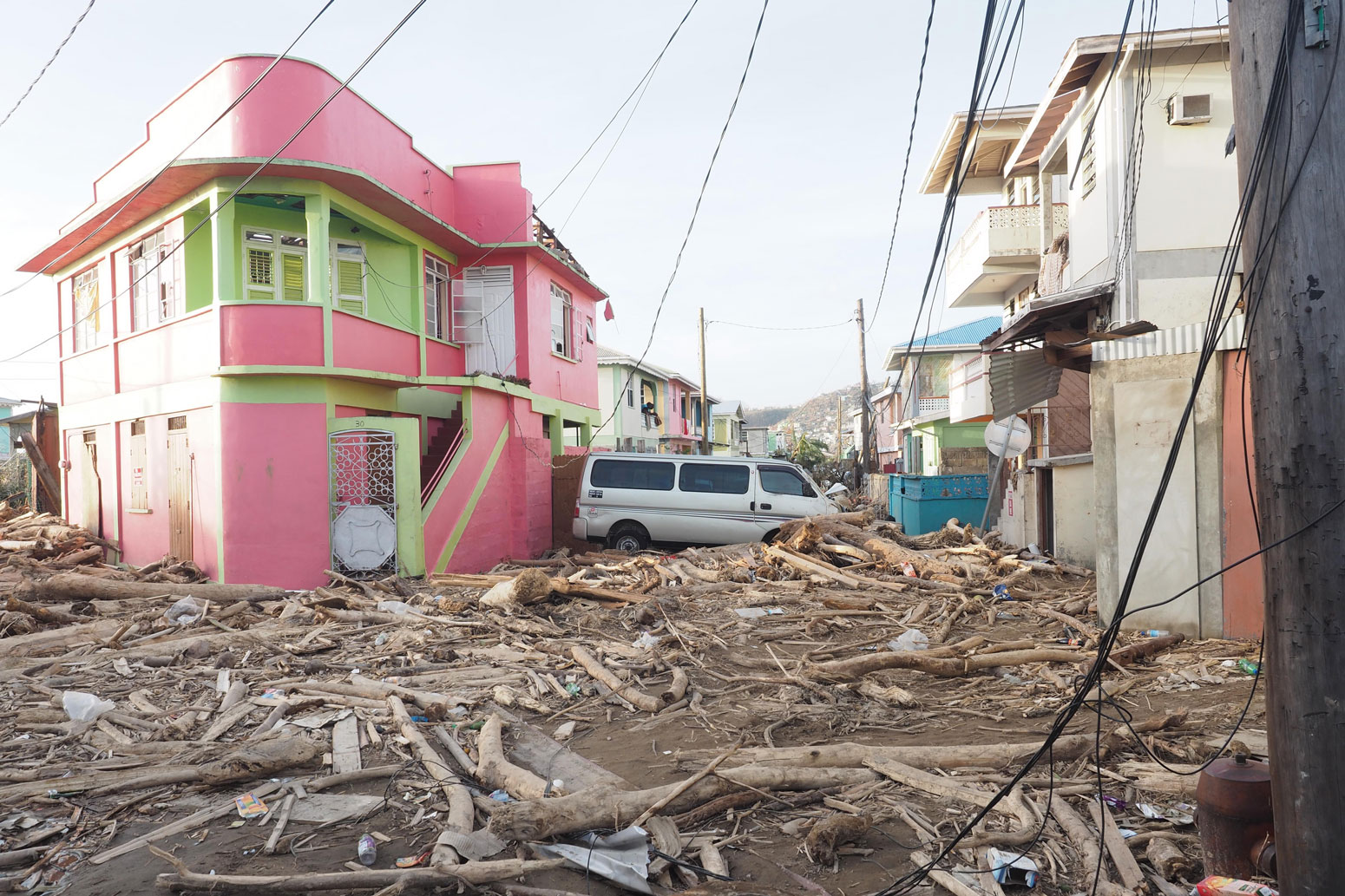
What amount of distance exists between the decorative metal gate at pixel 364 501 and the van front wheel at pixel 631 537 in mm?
4782

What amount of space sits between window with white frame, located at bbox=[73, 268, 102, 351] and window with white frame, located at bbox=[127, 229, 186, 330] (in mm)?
1764

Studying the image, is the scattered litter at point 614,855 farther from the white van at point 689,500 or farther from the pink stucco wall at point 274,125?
the white van at point 689,500

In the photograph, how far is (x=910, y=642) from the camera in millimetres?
9031

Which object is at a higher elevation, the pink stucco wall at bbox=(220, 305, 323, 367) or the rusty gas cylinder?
the pink stucco wall at bbox=(220, 305, 323, 367)

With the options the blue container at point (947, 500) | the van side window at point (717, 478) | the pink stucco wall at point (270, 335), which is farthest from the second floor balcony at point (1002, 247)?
the pink stucco wall at point (270, 335)

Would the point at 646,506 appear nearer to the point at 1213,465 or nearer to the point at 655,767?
the point at 1213,465

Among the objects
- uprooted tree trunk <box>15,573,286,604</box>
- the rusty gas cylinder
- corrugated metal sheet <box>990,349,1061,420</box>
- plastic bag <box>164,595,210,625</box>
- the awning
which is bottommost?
plastic bag <box>164,595,210,625</box>

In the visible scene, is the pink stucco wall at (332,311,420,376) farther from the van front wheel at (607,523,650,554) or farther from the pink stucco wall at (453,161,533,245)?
the van front wheel at (607,523,650,554)

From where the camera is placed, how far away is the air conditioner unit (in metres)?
12.9

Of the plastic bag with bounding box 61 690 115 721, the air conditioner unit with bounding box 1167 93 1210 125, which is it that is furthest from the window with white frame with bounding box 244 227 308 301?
the air conditioner unit with bounding box 1167 93 1210 125

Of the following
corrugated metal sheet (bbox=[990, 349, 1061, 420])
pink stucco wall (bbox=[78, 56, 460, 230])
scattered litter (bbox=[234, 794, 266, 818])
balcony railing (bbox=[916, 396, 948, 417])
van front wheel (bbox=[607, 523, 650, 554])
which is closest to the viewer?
scattered litter (bbox=[234, 794, 266, 818])

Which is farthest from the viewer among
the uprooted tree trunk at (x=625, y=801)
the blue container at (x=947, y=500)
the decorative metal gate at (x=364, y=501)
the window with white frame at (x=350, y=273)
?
the blue container at (x=947, y=500)

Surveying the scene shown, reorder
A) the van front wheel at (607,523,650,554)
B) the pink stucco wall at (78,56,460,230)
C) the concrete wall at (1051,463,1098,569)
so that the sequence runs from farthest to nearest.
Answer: the van front wheel at (607,523,650,554) < the concrete wall at (1051,463,1098,569) < the pink stucco wall at (78,56,460,230)

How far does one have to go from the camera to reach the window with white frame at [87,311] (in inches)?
674
